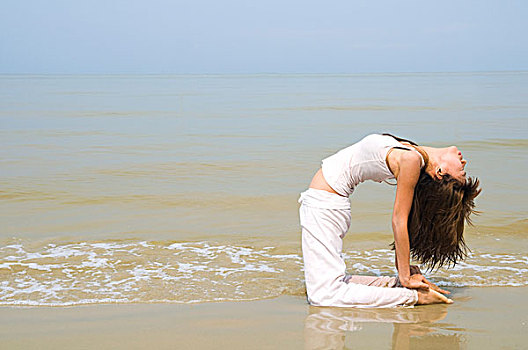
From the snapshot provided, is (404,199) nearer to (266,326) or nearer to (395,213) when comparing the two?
(395,213)

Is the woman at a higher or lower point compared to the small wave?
higher

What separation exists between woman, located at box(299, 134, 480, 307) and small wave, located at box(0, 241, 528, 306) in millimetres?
737

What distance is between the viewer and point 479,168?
11516mm

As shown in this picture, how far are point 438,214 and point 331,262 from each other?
794mm

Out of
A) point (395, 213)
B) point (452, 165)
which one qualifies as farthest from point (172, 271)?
point (452, 165)

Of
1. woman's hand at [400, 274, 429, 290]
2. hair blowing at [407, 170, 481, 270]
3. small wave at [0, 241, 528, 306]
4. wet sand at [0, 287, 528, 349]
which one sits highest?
hair blowing at [407, 170, 481, 270]

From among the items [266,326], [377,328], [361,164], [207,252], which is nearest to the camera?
[377,328]

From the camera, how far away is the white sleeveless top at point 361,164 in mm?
3954

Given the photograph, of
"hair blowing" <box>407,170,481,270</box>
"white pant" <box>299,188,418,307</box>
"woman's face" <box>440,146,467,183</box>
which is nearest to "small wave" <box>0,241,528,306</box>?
"white pant" <box>299,188,418,307</box>

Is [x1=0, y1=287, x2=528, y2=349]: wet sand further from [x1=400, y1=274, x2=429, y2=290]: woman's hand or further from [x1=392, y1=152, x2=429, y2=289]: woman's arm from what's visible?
[x1=392, y1=152, x2=429, y2=289]: woman's arm

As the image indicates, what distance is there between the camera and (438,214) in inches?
160

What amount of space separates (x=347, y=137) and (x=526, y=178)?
23.8 ft

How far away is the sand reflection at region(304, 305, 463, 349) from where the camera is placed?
3490 mm

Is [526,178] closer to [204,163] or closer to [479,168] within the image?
[479,168]
